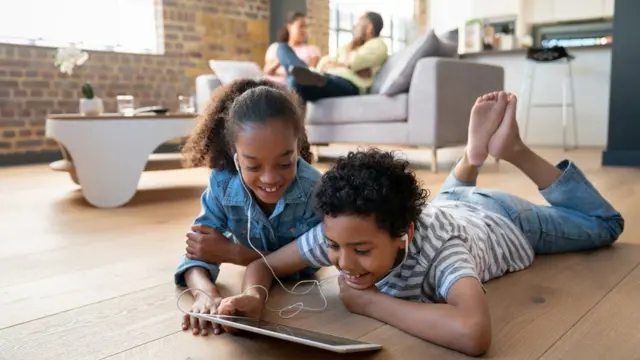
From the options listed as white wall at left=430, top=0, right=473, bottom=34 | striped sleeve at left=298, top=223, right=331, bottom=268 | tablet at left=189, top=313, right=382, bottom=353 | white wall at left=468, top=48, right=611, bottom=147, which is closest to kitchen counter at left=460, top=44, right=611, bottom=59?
white wall at left=468, top=48, right=611, bottom=147

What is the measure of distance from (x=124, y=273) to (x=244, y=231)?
33cm

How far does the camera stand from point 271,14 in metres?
6.23

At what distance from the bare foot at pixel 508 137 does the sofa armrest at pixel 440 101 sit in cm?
188

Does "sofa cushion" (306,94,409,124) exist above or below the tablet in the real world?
above

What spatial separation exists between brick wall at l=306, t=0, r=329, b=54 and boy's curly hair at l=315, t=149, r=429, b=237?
575 centimetres

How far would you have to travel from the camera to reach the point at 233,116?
1202 mm

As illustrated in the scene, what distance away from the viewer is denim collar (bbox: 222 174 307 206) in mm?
1267

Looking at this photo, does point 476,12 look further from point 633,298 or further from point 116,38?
point 633,298

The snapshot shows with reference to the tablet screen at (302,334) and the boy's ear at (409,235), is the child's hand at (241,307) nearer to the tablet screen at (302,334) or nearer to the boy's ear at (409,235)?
the tablet screen at (302,334)

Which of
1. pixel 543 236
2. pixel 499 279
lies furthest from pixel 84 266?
pixel 543 236

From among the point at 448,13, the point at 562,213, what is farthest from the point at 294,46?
the point at 562,213

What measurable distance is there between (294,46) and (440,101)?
1993 millimetres

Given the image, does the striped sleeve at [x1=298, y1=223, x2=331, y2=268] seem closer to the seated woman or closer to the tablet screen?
the tablet screen

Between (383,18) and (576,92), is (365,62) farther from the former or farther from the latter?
(383,18)
